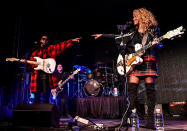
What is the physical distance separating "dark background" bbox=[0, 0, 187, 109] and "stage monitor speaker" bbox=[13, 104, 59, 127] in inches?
111

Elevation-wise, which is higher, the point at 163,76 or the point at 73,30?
the point at 73,30

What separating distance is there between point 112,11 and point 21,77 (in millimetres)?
4455

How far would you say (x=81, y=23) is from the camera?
26.5 feet

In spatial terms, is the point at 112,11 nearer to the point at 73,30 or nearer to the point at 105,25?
the point at 105,25

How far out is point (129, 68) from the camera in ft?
10.9

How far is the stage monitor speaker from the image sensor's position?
339 centimetres

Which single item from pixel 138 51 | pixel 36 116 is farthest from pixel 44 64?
pixel 138 51

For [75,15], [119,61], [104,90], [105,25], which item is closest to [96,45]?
[105,25]

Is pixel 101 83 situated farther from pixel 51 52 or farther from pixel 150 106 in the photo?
pixel 150 106

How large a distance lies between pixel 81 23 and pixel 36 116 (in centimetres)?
552

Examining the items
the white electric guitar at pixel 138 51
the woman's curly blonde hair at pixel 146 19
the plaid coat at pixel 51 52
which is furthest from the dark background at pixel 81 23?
the white electric guitar at pixel 138 51

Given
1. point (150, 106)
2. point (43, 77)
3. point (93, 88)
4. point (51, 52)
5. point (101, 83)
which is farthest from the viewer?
point (101, 83)

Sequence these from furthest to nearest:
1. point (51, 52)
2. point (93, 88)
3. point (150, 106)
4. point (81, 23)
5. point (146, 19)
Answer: point (81, 23)
point (93, 88)
point (51, 52)
point (146, 19)
point (150, 106)

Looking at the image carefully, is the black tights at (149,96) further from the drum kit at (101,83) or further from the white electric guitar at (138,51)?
the drum kit at (101,83)
